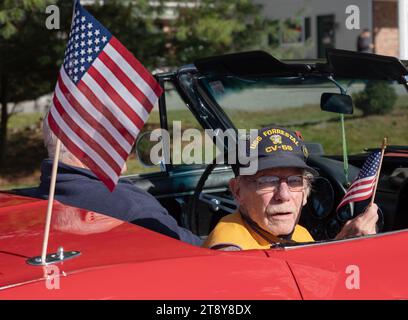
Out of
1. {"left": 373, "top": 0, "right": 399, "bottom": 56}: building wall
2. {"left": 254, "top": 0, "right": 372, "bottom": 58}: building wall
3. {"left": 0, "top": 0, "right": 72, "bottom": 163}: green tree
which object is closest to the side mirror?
{"left": 0, "top": 0, "right": 72, "bottom": 163}: green tree

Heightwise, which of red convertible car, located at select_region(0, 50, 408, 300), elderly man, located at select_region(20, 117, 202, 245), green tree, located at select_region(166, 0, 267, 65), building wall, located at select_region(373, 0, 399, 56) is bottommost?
red convertible car, located at select_region(0, 50, 408, 300)

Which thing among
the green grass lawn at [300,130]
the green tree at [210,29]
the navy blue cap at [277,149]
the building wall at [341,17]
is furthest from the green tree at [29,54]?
the building wall at [341,17]

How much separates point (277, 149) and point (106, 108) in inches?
25.4

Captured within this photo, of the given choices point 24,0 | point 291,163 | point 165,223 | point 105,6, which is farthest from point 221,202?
point 105,6

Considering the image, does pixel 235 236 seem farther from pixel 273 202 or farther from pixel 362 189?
pixel 362 189

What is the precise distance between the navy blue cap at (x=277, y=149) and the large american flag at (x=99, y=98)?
47cm

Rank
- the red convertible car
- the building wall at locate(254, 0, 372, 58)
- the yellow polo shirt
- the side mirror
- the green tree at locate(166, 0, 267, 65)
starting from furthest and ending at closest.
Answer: the building wall at locate(254, 0, 372, 58) → the green tree at locate(166, 0, 267, 65) → the side mirror → the yellow polo shirt → the red convertible car

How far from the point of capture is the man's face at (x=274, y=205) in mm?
2572

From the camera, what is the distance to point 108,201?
2.89m

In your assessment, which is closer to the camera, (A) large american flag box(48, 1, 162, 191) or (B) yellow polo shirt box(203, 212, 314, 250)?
(A) large american flag box(48, 1, 162, 191)

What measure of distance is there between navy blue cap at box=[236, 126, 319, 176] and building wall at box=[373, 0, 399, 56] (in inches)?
706

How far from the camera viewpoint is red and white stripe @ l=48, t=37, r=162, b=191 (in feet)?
7.47

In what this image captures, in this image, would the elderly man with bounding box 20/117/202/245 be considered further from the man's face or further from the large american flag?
the large american flag
